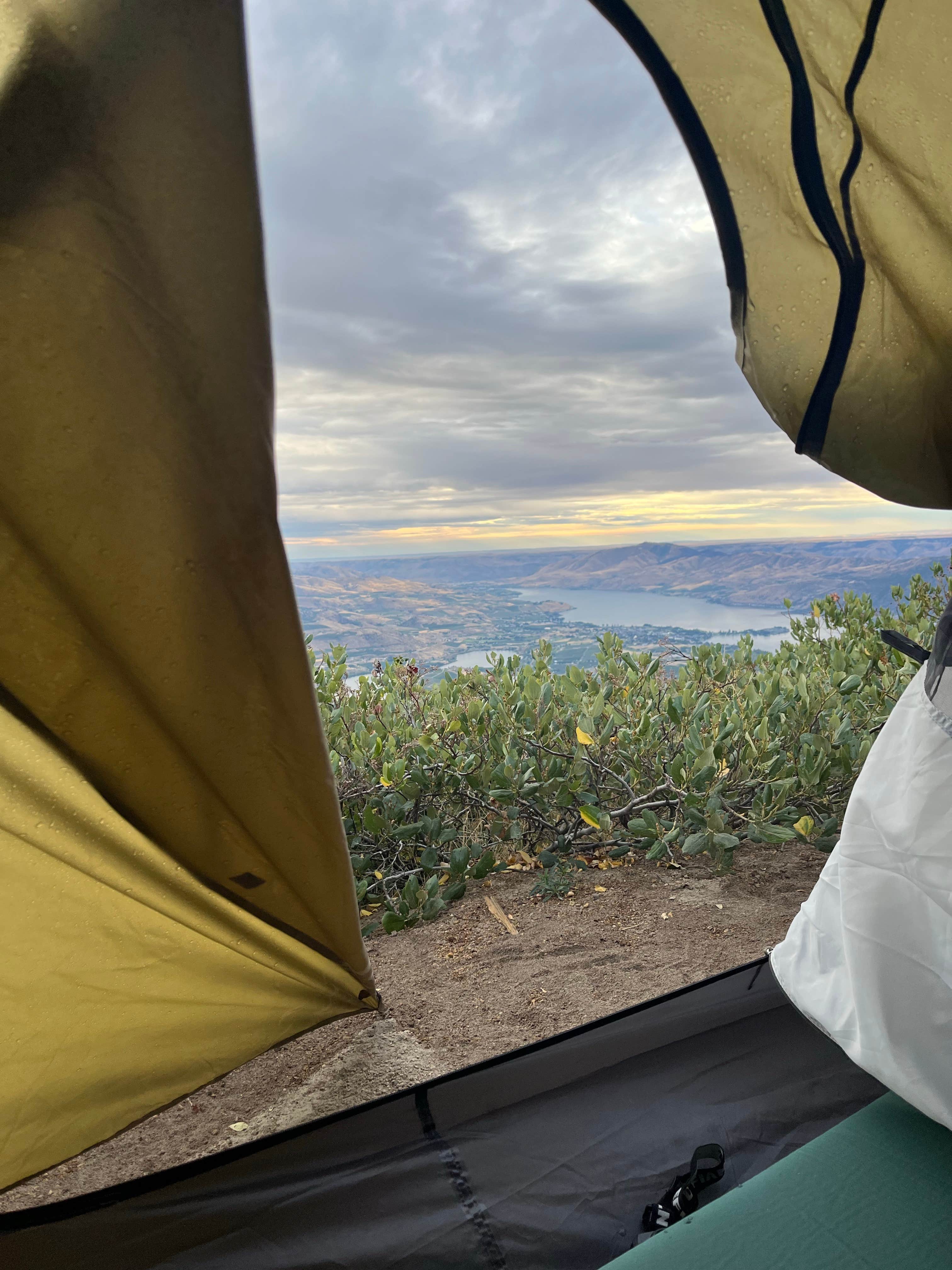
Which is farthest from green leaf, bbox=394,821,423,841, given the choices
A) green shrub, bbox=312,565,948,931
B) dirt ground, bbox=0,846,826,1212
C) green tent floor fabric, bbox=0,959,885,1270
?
green tent floor fabric, bbox=0,959,885,1270

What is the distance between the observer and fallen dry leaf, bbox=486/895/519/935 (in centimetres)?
196

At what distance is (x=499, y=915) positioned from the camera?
2.03 metres

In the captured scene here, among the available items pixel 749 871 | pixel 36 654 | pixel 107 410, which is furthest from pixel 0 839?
pixel 749 871

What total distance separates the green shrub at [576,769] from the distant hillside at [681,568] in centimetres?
98

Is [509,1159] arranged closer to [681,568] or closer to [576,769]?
[576,769]

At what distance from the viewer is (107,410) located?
745mm

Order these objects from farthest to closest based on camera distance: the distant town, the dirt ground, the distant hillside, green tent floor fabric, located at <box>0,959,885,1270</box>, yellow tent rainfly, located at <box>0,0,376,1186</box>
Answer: the distant hillside
the distant town
the dirt ground
green tent floor fabric, located at <box>0,959,885,1270</box>
yellow tent rainfly, located at <box>0,0,376,1186</box>

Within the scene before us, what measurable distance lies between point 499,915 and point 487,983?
30cm

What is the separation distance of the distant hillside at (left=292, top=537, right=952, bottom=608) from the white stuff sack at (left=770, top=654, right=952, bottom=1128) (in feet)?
8.02

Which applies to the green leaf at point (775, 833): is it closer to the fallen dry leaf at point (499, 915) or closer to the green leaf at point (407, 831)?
the fallen dry leaf at point (499, 915)

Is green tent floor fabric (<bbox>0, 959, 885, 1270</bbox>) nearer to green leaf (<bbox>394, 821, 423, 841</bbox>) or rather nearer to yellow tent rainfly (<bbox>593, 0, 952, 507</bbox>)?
green leaf (<bbox>394, 821, 423, 841</bbox>)

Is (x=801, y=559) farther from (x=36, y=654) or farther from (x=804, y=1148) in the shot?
(x=36, y=654)

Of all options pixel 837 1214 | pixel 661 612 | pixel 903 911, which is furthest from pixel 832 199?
pixel 661 612

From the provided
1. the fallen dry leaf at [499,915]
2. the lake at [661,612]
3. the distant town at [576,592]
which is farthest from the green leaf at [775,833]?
the lake at [661,612]
